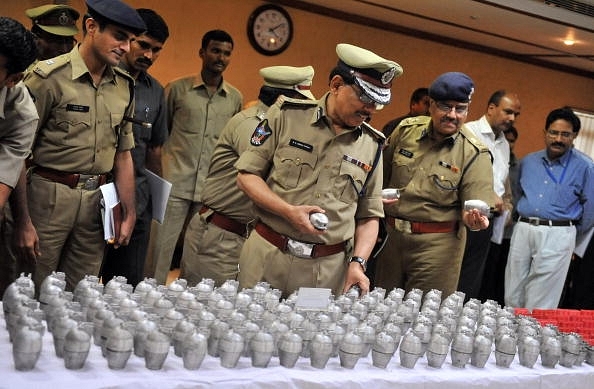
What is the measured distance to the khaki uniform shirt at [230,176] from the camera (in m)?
4.56

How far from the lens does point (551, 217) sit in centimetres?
674

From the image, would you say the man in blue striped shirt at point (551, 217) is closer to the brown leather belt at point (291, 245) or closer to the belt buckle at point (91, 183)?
the brown leather belt at point (291, 245)

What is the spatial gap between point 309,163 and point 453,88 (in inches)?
43.5

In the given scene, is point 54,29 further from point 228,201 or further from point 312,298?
point 312,298

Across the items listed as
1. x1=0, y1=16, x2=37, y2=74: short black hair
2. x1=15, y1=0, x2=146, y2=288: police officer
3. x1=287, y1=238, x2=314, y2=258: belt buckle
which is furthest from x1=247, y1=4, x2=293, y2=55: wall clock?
x1=0, y1=16, x2=37, y2=74: short black hair

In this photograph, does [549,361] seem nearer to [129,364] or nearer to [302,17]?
[129,364]

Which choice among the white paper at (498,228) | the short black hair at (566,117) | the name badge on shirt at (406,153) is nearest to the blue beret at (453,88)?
the name badge on shirt at (406,153)

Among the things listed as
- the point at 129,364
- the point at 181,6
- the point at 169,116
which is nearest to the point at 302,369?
the point at 129,364

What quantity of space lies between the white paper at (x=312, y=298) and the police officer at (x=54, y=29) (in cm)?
236

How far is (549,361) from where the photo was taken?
3.14 m

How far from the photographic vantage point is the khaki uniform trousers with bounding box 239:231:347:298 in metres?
3.67

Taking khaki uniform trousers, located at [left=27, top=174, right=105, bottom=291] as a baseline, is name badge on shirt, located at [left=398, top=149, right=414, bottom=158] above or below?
above

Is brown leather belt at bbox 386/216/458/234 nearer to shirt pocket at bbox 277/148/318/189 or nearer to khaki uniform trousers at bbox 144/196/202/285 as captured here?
shirt pocket at bbox 277/148/318/189

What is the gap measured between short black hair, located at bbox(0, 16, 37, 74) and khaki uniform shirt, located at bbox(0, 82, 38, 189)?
9.9 inches
